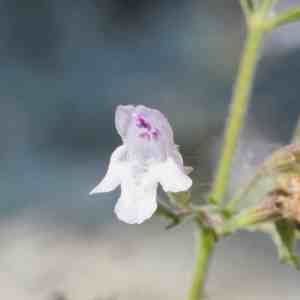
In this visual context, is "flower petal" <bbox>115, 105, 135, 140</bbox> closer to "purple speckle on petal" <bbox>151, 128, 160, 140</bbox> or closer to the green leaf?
"purple speckle on petal" <bbox>151, 128, 160, 140</bbox>

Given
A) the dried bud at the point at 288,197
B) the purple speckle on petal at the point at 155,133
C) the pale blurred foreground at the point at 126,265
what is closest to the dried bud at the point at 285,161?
the dried bud at the point at 288,197

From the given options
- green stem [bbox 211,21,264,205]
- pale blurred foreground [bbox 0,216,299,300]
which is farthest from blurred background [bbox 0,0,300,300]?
green stem [bbox 211,21,264,205]

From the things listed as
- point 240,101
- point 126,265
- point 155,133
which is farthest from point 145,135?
point 126,265

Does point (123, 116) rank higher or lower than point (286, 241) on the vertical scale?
higher

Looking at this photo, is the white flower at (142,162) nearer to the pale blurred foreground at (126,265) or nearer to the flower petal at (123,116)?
the flower petal at (123,116)

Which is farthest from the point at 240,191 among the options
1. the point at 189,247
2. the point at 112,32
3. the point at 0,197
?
the point at 112,32

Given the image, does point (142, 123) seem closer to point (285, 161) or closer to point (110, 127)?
point (285, 161)
